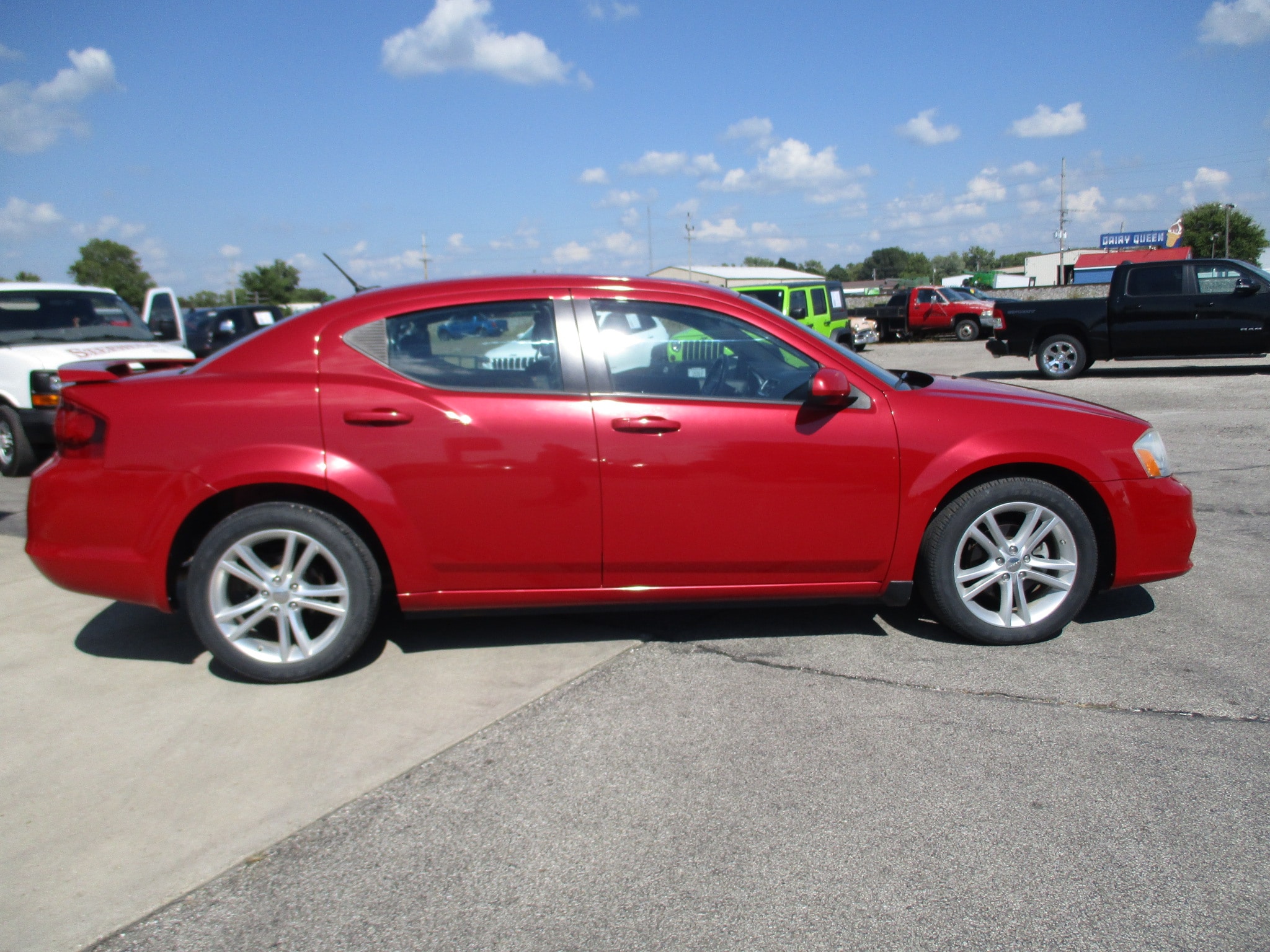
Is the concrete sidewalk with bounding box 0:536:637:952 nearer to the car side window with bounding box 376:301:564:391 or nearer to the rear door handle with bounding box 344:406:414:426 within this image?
the rear door handle with bounding box 344:406:414:426

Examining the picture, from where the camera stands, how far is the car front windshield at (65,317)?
871 centimetres

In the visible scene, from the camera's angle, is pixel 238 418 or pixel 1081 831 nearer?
pixel 1081 831

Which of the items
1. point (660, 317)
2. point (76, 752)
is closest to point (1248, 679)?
point (660, 317)

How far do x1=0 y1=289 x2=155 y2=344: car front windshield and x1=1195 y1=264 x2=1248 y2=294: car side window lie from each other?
573 inches

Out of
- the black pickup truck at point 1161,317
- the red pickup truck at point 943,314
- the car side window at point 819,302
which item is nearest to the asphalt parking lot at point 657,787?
the black pickup truck at point 1161,317

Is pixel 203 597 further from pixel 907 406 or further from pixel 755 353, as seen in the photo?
pixel 907 406

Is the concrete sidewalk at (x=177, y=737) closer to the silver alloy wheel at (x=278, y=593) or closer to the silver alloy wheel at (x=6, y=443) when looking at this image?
the silver alloy wheel at (x=278, y=593)

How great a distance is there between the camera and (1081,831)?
2.54 metres

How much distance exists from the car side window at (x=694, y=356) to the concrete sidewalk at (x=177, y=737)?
1199 millimetres

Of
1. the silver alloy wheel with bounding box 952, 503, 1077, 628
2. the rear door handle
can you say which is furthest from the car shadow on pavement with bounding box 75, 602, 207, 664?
the silver alloy wheel with bounding box 952, 503, 1077, 628

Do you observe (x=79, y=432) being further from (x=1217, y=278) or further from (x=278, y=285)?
(x=278, y=285)

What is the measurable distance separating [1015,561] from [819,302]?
17337mm

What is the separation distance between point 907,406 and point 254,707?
2867 mm

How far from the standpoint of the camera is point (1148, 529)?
3.86 metres
